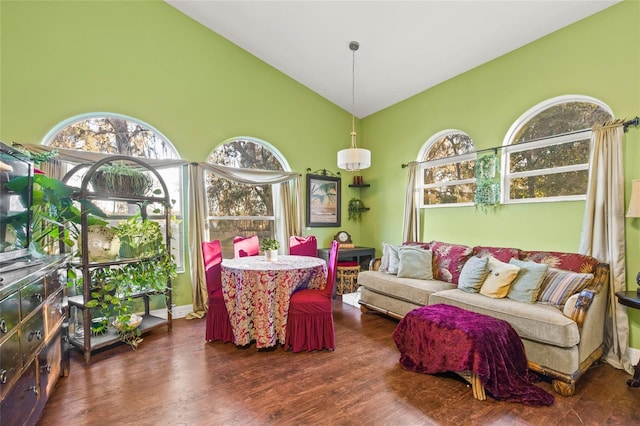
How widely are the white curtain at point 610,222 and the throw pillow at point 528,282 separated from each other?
0.50 metres

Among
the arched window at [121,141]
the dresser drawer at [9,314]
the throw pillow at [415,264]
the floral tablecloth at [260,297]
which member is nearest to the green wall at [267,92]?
the arched window at [121,141]

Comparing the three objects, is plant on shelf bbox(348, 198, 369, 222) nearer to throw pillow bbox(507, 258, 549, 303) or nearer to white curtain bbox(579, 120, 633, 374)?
throw pillow bbox(507, 258, 549, 303)

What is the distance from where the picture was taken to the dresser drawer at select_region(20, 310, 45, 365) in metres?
1.57

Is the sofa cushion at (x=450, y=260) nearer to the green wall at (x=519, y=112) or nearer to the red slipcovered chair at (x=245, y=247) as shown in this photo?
the green wall at (x=519, y=112)

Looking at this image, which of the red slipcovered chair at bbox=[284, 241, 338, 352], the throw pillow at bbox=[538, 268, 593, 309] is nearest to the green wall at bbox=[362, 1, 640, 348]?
→ the throw pillow at bbox=[538, 268, 593, 309]

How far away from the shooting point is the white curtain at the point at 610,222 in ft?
Result: 8.58

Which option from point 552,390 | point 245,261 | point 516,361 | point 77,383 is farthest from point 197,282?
point 552,390

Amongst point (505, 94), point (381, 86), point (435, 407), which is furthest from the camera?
point (381, 86)

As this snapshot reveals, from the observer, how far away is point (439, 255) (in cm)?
383

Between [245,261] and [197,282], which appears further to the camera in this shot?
[197,282]

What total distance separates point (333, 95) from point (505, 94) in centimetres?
255

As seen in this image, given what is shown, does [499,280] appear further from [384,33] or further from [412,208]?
[384,33]

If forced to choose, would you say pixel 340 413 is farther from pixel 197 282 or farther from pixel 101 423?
pixel 197 282

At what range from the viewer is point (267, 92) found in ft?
15.2
